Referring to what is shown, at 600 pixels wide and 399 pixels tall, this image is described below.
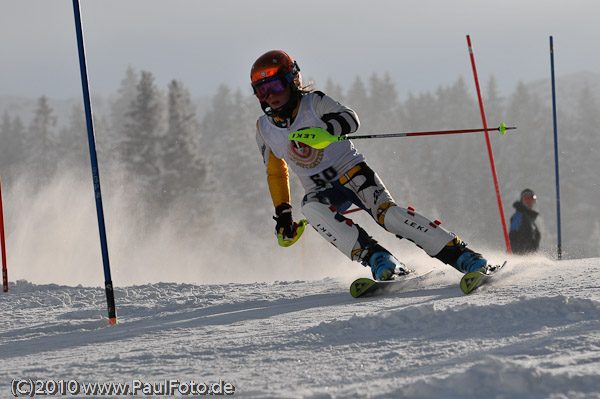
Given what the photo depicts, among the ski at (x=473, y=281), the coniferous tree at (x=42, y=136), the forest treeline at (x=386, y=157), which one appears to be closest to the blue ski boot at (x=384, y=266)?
the ski at (x=473, y=281)

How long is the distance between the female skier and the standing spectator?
459 cm

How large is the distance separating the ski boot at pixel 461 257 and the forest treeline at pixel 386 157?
25.0 meters

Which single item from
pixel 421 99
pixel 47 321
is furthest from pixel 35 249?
pixel 421 99

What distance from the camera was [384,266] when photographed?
13.5 ft

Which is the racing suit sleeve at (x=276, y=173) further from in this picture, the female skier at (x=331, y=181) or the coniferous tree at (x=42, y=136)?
the coniferous tree at (x=42, y=136)

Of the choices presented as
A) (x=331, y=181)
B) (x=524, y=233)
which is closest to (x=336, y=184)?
(x=331, y=181)

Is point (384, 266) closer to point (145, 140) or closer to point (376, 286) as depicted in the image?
point (376, 286)

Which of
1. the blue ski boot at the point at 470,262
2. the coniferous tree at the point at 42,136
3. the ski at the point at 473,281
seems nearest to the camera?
the ski at the point at 473,281

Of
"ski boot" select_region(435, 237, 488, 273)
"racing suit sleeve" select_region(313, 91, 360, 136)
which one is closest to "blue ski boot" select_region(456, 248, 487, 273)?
"ski boot" select_region(435, 237, 488, 273)

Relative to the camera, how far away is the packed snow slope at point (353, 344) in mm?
1791

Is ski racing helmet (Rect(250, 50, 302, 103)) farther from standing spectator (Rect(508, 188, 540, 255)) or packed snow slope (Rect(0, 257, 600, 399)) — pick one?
standing spectator (Rect(508, 188, 540, 255))

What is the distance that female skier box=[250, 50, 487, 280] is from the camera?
4148mm

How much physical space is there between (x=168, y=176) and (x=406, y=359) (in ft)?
92.2

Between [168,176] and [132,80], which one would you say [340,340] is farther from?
[132,80]
